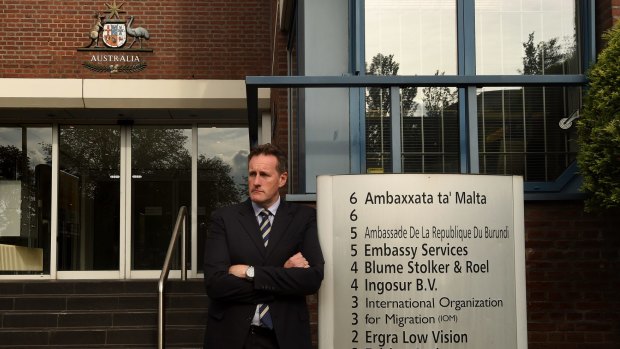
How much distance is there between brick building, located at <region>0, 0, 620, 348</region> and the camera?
4.91m

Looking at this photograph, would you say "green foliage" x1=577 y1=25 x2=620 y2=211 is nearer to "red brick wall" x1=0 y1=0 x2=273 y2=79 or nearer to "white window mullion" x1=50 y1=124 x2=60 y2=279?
"red brick wall" x1=0 y1=0 x2=273 y2=79

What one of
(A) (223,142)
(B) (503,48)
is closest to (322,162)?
(B) (503,48)

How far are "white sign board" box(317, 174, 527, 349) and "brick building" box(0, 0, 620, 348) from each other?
54.6 inches

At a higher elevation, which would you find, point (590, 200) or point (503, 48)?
point (503, 48)

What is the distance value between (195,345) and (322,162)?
388cm

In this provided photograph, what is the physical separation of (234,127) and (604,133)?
8787mm

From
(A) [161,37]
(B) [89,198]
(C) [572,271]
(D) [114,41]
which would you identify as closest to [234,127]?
(A) [161,37]

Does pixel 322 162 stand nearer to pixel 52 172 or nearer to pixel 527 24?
pixel 527 24

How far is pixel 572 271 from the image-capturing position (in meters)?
4.90

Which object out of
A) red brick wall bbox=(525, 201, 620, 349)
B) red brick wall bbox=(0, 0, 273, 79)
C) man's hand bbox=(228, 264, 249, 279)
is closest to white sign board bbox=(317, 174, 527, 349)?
man's hand bbox=(228, 264, 249, 279)

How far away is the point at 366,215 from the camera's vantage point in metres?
3.42

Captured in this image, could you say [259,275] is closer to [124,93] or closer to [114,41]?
[124,93]

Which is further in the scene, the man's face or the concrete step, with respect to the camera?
the concrete step

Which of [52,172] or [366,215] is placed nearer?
[366,215]
